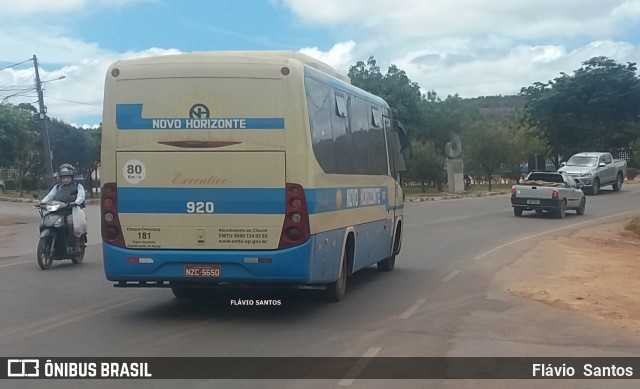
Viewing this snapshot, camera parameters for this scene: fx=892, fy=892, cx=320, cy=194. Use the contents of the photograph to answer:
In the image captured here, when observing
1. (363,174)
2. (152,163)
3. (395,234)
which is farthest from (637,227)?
(152,163)

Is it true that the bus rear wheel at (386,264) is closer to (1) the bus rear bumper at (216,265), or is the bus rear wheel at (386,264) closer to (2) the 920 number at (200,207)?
(1) the bus rear bumper at (216,265)

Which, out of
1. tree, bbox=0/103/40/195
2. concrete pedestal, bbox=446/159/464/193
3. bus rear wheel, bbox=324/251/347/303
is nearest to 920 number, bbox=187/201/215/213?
bus rear wheel, bbox=324/251/347/303

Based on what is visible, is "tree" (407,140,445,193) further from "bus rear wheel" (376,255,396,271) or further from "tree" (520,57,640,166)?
"bus rear wheel" (376,255,396,271)

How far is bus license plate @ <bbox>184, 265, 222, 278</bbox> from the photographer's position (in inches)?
422

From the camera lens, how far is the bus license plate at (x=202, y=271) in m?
10.7

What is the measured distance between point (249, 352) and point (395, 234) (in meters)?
7.97

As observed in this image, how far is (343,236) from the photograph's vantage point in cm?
1238

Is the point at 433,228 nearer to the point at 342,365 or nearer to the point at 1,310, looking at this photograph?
the point at 1,310

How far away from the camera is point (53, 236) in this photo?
16.8 m

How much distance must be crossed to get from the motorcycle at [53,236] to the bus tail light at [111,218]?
6.11m

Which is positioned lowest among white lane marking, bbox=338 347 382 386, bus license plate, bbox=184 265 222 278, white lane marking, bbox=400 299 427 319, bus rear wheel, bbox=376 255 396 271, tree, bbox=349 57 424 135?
white lane marking, bbox=400 299 427 319

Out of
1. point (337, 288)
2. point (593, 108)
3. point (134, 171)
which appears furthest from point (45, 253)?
point (593, 108)

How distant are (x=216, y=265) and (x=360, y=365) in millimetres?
2828

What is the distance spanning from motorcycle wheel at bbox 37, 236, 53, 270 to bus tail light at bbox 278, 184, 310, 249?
24.9 feet
